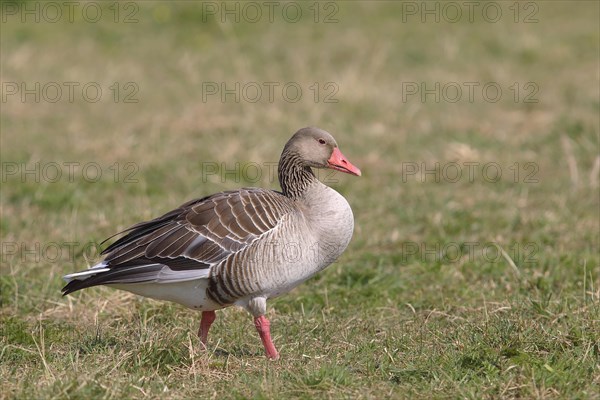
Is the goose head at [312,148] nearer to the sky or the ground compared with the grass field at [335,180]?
nearer to the sky

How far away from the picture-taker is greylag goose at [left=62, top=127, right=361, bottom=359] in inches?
227

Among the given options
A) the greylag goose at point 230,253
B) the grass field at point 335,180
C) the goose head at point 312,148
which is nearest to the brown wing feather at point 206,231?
the greylag goose at point 230,253

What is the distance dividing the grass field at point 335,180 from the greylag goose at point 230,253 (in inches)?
12.3

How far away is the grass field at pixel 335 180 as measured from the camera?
550cm

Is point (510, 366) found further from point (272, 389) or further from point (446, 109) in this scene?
point (446, 109)

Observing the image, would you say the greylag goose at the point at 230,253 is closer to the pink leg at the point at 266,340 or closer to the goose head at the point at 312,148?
the pink leg at the point at 266,340

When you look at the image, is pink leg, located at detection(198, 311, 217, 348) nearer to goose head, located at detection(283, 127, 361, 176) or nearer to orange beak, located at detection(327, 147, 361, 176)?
goose head, located at detection(283, 127, 361, 176)

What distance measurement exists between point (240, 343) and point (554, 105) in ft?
26.1

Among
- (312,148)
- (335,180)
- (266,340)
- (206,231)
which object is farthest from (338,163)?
(335,180)

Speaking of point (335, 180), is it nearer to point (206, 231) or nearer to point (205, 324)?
point (205, 324)

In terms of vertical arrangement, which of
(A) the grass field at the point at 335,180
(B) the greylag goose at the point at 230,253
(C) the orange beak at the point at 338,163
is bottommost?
(A) the grass field at the point at 335,180

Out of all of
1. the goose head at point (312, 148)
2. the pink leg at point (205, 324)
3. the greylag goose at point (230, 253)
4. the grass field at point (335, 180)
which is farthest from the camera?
the goose head at point (312, 148)

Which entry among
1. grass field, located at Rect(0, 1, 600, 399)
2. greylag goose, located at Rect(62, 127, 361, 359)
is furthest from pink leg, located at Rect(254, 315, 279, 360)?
grass field, located at Rect(0, 1, 600, 399)

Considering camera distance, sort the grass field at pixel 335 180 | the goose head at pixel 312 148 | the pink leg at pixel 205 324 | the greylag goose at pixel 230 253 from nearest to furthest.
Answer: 1. the grass field at pixel 335 180
2. the greylag goose at pixel 230 253
3. the pink leg at pixel 205 324
4. the goose head at pixel 312 148
